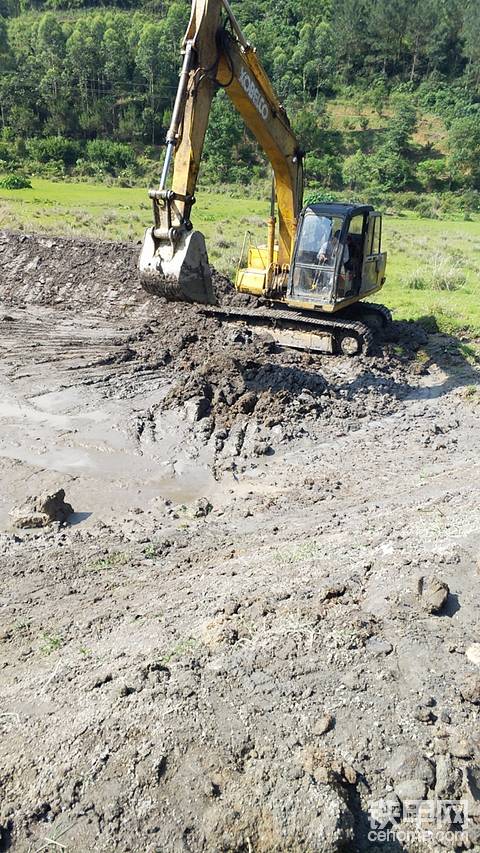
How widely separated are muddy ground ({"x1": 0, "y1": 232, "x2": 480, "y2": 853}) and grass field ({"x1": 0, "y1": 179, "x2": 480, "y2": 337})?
20.5 ft

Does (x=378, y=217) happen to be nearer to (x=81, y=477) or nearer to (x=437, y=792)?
(x=81, y=477)

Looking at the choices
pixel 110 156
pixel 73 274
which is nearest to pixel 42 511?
pixel 73 274

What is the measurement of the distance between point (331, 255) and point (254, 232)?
17.3 m

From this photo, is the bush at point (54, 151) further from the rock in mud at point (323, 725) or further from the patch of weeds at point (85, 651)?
the rock in mud at point (323, 725)

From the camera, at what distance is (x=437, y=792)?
3617 mm

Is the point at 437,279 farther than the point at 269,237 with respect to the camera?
Yes

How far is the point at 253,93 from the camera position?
1105cm

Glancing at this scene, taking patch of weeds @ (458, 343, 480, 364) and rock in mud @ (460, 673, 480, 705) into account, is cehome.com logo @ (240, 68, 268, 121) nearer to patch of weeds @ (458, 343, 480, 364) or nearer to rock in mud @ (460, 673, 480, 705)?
patch of weeds @ (458, 343, 480, 364)

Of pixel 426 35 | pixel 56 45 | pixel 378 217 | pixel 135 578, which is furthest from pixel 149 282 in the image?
pixel 426 35

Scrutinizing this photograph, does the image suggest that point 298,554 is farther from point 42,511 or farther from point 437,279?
point 437,279

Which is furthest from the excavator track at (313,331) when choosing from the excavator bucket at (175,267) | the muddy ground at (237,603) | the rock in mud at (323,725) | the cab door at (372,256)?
the rock in mud at (323,725)

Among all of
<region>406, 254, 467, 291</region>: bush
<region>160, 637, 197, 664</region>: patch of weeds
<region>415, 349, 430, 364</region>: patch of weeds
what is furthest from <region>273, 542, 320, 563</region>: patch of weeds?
<region>406, 254, 467, 291</region>: bush

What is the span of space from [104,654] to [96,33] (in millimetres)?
98577

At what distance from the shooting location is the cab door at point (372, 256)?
41.5 ft
